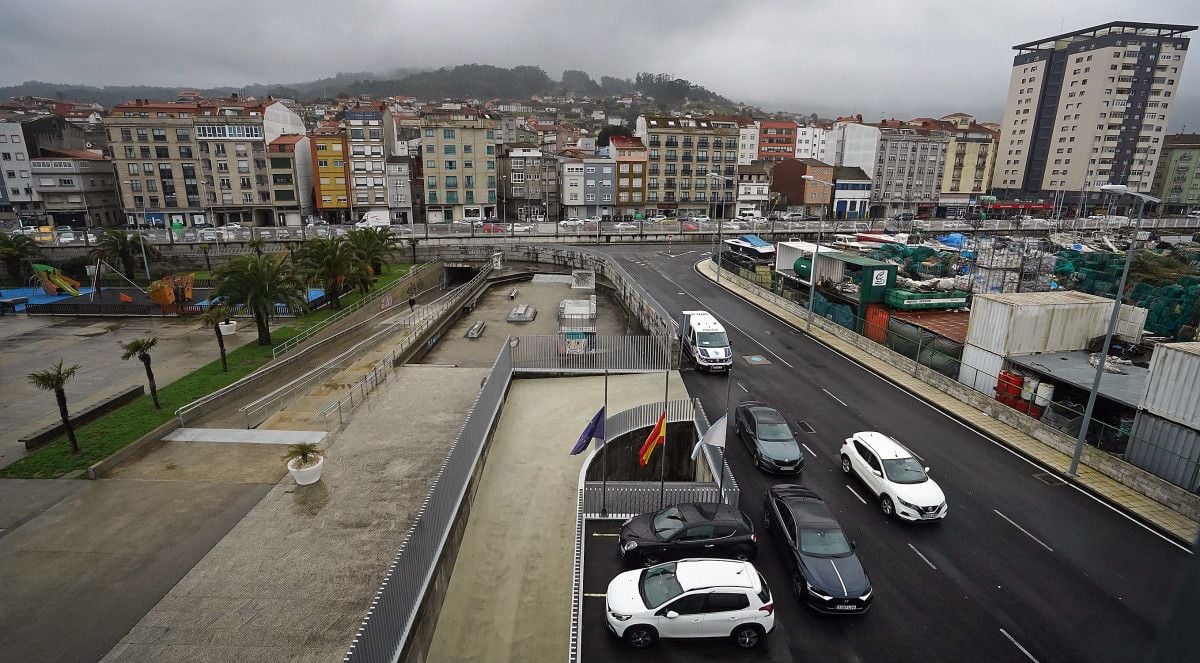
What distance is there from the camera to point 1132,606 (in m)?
12.5

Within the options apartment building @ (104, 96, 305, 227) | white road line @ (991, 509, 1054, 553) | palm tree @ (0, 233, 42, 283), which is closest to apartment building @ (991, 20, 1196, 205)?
white road line @ (991, 509, 1054, 553)

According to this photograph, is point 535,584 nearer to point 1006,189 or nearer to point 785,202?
point 785,202

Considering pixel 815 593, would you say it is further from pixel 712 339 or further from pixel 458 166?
pixel 458 166

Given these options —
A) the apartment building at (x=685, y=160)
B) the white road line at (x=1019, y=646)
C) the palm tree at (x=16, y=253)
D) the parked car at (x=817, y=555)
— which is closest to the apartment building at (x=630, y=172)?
the apartment building at (x=685, y=160)

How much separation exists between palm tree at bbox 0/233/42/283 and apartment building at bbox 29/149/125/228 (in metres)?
35.1

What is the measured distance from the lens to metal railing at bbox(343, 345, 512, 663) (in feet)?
29.7

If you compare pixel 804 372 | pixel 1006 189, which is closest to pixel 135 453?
pixel 804 372

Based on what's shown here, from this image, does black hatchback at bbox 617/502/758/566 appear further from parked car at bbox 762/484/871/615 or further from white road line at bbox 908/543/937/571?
white road line at bbox 908/543/937/571

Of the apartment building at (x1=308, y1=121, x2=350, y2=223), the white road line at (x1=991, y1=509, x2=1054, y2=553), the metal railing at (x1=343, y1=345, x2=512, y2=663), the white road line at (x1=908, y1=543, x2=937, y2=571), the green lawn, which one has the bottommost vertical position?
the green lawn

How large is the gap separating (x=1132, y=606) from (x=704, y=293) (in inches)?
1173

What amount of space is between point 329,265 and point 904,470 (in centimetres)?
3573

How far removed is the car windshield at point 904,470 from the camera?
15.6m

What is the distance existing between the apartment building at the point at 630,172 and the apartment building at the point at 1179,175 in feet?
324

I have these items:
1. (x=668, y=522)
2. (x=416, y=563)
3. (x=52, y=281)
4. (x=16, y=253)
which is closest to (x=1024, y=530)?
(x=668, y=522)
